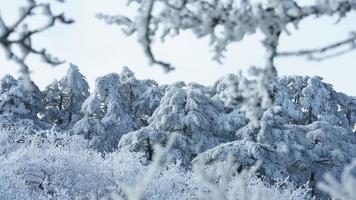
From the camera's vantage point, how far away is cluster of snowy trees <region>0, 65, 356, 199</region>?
1808 cm

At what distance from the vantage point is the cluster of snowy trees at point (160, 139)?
18078 millimetres

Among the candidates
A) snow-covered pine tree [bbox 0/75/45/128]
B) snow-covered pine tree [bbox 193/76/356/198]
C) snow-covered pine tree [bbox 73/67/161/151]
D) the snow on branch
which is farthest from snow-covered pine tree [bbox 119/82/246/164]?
the snow on branch

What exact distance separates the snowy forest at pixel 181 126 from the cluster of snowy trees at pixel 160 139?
0.17 feet

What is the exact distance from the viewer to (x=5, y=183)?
1484 cm

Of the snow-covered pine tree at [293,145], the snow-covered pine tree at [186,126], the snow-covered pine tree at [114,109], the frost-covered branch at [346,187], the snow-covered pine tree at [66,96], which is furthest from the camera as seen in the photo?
the snow-covered pine tree at [66,96]

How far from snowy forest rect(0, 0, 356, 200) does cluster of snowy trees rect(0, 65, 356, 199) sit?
5 centimetres

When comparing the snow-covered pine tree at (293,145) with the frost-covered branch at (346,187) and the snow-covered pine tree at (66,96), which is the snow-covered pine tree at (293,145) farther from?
the frost-covered branch at (346,187)

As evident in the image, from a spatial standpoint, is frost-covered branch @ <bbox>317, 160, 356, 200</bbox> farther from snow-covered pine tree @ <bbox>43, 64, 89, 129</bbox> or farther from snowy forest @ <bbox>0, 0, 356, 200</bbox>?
snow-covered pine tree @ <bbox>43, 64, 89, 129</bbox>

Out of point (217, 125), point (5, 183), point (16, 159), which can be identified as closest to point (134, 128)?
point (217, 125)

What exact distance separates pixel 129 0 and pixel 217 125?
23.2 meters

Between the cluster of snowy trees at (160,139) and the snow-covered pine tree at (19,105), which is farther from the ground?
the cluster of snowy trees at (160,139)

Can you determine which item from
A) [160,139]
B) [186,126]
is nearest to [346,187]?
[160,139]

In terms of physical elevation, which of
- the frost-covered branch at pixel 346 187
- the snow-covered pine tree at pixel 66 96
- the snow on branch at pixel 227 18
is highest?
the snow on branch at pixel 227 18

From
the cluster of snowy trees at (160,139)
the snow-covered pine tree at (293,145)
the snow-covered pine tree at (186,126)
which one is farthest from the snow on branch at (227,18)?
the snow-covered pine tree at (186,126)
